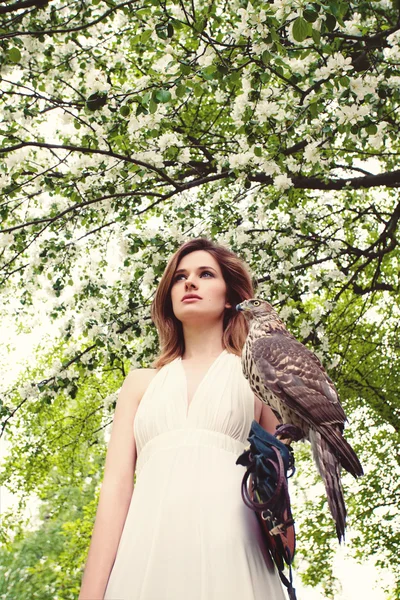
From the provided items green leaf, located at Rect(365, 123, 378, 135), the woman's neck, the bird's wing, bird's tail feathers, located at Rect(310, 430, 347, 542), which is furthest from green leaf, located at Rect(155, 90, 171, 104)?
bird's tail feathers, located at Rect(310, 430, 347, 542)

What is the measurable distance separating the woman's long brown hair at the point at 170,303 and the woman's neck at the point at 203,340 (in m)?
0.05

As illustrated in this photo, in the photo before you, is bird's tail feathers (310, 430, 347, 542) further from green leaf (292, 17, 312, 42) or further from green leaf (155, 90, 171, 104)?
green leaf (155, 90, 171, 104)

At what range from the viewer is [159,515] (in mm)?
2148

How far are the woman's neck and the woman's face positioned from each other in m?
0.06

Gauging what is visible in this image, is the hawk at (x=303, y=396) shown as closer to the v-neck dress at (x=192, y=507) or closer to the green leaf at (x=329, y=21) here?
the v-neck dress at (x=192, y=507)

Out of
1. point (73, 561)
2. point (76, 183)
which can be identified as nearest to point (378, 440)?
point (73, 561)

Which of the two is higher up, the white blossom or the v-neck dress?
the white blossom

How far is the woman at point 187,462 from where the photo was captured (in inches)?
79.7

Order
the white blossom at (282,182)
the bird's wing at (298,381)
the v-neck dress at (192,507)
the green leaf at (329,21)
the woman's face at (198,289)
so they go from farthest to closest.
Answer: the white blossom at (282,182) < the green leaf at (329,21) < the woman's face at (198,289) < the bird's wing at (298,381) < the v-neck dress at (192,507)

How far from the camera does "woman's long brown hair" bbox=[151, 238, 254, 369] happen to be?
2.97m

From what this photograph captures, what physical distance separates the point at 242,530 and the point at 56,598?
1783cm

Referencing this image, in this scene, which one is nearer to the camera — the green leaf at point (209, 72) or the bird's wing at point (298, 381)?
the bird's wing at point (298, 381)

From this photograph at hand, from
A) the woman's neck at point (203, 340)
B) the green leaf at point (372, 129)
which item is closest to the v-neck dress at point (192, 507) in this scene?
the woman's neck at point (203, 340)

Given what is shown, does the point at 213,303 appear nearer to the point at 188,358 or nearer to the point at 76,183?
the point at 188,358
